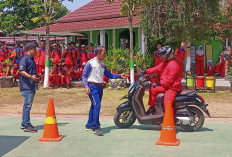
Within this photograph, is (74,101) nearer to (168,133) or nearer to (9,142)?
(9,142)

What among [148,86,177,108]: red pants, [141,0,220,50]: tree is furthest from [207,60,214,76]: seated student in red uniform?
[148,86,177,108]: red pants

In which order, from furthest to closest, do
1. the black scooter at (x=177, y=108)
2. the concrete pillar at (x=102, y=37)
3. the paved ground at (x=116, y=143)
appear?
the concrete pillar at (x=102, y=37)
the black scooter at (x=177, y=108)
the paved ground at (x=116, y=143)

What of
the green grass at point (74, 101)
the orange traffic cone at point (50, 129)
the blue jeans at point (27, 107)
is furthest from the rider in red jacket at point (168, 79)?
the green grass at point (74, 101)

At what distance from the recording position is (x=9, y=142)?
695 cm

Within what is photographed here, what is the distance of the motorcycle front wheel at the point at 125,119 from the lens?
8.12 meters

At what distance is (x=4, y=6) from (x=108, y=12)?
22.4m

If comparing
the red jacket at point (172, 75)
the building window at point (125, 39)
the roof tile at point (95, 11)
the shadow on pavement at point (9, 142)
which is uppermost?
the roof tile at point (95, 11)

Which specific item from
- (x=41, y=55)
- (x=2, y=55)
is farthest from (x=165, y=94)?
A: (x=2, y=55)

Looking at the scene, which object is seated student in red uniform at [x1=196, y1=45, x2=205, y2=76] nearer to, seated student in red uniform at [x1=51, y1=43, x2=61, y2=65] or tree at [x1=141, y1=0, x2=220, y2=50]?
tree at [x1=141, y1=0, x2=220, y2=50]

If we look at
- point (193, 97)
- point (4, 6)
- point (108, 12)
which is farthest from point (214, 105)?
point (4, 6)

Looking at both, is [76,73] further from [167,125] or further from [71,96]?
[167,125]

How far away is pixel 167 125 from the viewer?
22.1ft

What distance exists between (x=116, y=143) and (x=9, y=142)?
188 centimetres

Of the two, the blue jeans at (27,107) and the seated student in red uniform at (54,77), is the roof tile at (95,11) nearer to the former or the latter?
the seated student in red uniform at (54,77)
